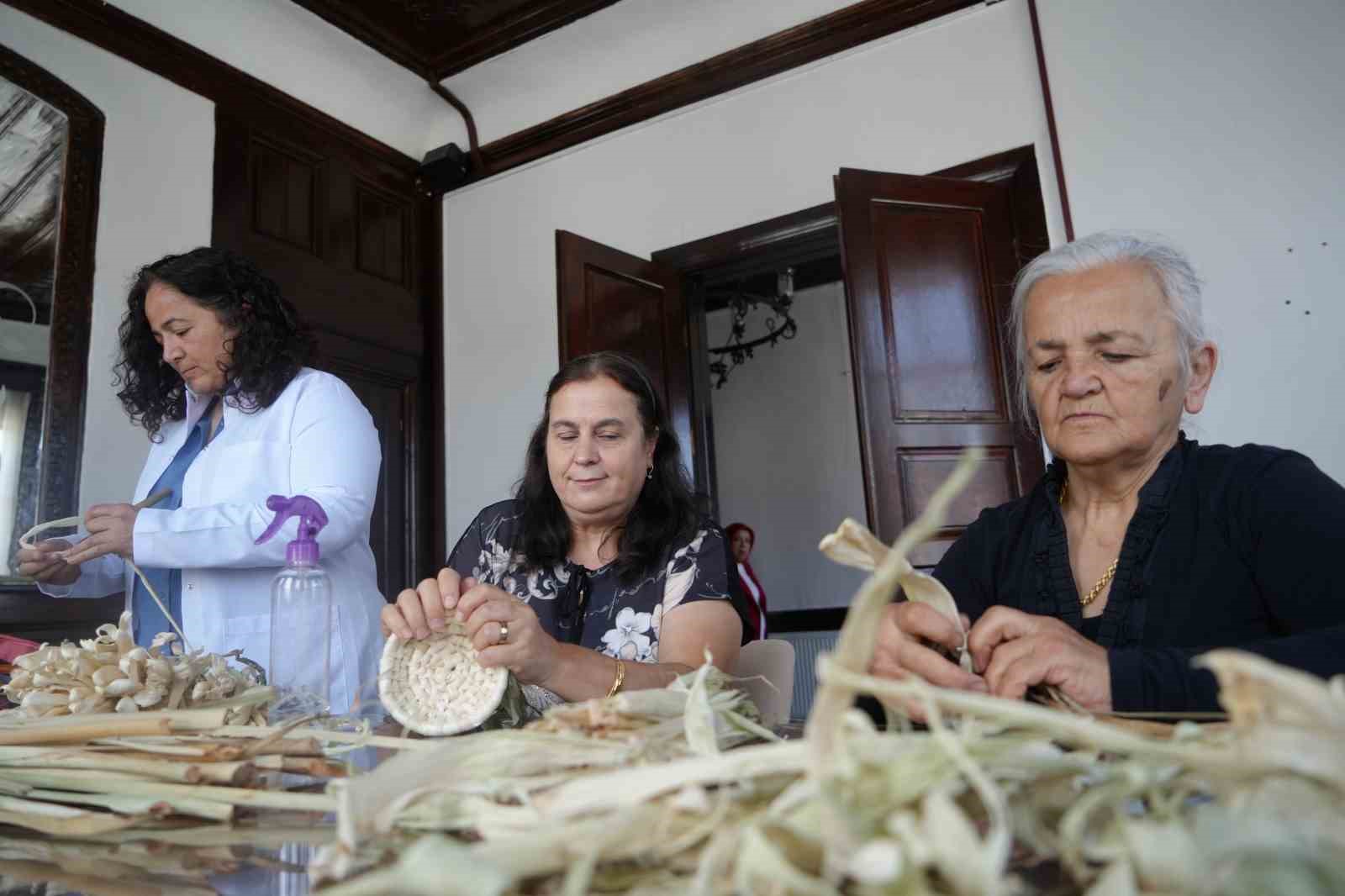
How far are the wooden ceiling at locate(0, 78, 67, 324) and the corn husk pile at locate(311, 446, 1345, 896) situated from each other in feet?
10.4

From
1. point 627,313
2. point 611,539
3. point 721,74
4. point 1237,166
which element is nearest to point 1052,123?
point 1237,166

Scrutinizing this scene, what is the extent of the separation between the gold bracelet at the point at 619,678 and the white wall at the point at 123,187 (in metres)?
2.57

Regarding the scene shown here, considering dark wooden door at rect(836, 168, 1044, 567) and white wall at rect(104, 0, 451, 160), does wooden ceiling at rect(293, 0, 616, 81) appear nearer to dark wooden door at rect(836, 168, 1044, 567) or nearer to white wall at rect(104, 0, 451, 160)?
white wall at rect(104, 0, 451, 160)

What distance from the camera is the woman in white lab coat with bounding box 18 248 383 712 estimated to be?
1.73m

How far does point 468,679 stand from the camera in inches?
39.1

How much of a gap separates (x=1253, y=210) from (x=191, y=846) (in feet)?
11.5

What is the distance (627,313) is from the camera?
13.2 ft

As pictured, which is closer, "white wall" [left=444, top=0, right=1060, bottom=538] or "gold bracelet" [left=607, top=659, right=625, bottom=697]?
"gold bracelet" [left=607, top=659, right=625, bottom=697]

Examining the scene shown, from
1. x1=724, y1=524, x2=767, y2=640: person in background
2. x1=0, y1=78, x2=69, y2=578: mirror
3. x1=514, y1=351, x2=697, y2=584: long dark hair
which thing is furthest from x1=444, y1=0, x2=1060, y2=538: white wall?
x1=514, y1=351, x2=697, y2=584: long dark hair

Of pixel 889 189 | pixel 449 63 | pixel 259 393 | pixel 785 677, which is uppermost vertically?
pixel 449 63

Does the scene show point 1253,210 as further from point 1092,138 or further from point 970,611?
point 970,611

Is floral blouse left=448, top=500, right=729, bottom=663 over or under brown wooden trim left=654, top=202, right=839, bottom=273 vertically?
under

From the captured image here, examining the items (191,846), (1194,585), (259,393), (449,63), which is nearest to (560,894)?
(191,846)

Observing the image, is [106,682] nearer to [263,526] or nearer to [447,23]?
[263,526]
